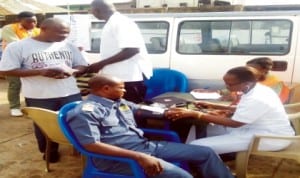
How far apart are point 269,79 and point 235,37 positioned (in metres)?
0.83

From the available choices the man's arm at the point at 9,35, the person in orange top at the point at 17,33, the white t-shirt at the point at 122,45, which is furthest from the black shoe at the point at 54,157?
the man's arm at the point at 9,35

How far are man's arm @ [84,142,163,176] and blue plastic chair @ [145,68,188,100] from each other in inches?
86.9

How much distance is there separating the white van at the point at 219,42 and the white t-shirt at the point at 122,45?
1256mm

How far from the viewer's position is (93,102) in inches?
101

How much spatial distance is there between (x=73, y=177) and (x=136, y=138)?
1.27 meters

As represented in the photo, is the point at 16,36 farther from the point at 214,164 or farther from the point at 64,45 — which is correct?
the point at 214,164

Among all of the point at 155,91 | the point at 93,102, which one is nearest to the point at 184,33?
the point at 155,91

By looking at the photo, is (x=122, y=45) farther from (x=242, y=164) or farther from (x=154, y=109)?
(x=242, y=164)

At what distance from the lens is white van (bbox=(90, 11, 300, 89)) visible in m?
4.40

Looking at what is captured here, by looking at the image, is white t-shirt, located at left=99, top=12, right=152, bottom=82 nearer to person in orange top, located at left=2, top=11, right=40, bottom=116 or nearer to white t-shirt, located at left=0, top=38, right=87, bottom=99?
white t-shirt, located at left=0, top=38, right=87, bottom=99

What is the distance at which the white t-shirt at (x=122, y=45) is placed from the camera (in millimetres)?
3443

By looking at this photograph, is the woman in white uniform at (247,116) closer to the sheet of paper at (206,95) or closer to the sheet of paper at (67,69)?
the sheet of paper at (206,95)

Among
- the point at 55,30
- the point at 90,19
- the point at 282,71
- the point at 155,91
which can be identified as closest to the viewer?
the point at 55,30

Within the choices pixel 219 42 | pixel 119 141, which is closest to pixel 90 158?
pixel 119 141
